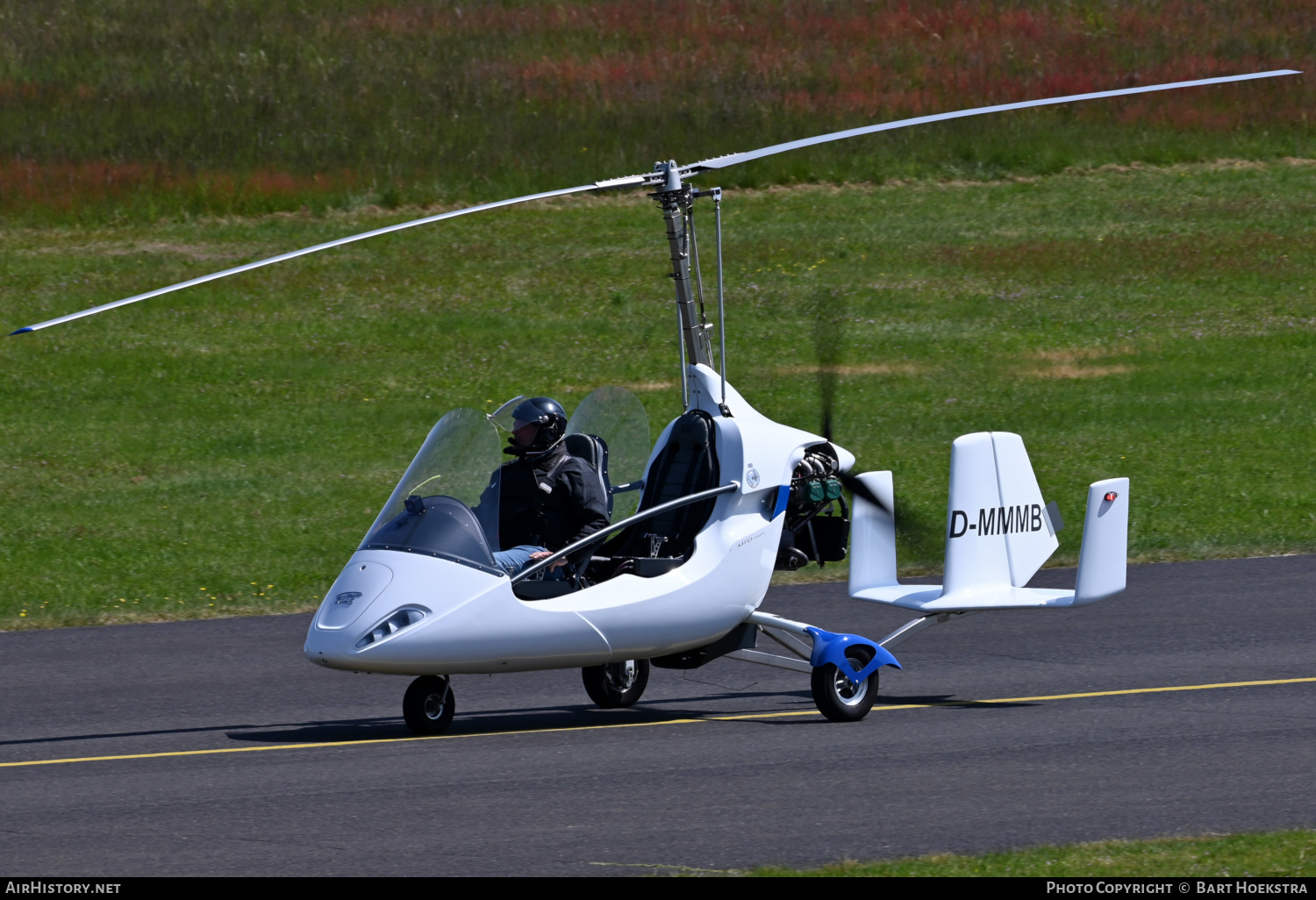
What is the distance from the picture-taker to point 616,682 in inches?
381

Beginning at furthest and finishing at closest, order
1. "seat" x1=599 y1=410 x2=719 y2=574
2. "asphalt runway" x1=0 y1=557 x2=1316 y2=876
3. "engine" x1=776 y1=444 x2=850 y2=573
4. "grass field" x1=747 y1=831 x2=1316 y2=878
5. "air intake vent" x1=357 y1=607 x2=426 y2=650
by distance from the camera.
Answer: "engine" x1=776 y1=444 x2=850 y2=573
"seat" x1=599 y1=410 x2=719 y2=574
"air intake vent" x1=357 y1=607 x2=426 y2=650
"asphalt runway" x1=0 y1=557 x2=1316 y2=876
"grass field" x1=747 y1=831 x2=1316 y2=878

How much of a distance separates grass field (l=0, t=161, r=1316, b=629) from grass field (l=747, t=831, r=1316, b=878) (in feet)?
24.5

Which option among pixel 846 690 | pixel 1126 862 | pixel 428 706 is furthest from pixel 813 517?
pixel 1126 862

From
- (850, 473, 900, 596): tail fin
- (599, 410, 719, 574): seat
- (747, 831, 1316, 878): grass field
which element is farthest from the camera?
(850, 473, 900, 596): tail fin

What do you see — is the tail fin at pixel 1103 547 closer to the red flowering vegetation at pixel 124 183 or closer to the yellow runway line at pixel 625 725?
the yellow runway line at pixel 625 725

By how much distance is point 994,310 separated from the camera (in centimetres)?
2348

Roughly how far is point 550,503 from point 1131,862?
3731 millimetres

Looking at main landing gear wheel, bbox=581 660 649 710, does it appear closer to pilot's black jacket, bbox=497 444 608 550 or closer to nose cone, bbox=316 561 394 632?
pilot's black jacket, bbox=497 444 608 550

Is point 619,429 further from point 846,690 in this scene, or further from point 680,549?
point 846,690

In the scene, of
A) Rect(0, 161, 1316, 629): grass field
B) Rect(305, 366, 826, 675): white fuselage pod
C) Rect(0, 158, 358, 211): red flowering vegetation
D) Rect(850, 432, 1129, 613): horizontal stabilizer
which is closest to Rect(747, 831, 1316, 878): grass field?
Rect(305, 366, 826, 675): white fuselage pod

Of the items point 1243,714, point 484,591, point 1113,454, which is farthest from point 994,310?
point 484,591

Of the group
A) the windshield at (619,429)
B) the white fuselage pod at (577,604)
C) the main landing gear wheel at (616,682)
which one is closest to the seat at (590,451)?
the windshield at (619,429)

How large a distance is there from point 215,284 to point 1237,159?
57.0ft

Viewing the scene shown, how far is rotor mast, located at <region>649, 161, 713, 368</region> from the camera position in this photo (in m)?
8.86
